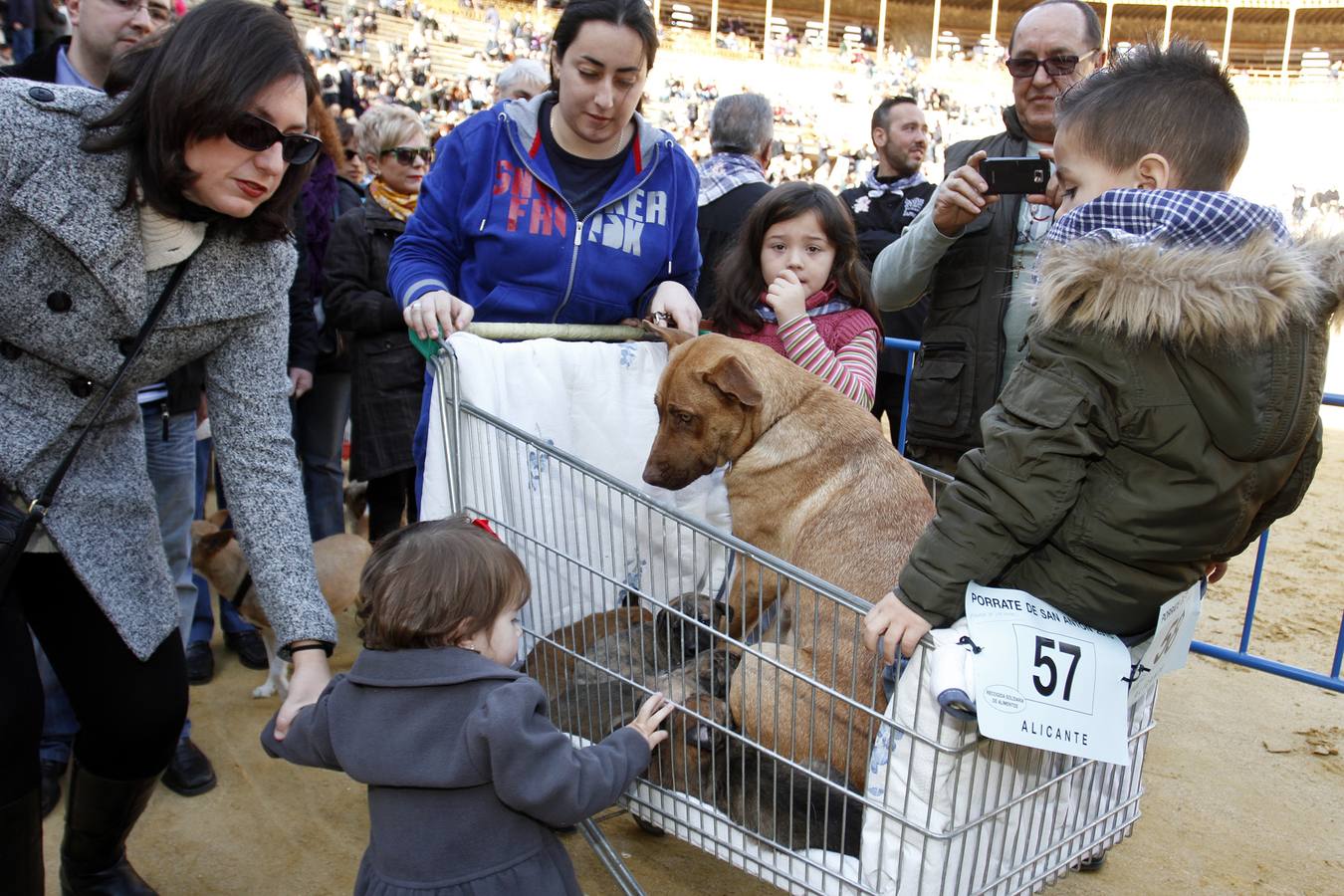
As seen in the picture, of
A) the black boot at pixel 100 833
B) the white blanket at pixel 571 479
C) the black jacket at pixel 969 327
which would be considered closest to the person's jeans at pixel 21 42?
the white blanket at pixel 571 479

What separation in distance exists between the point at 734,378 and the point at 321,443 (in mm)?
3420

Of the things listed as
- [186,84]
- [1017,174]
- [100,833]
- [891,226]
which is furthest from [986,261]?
[100,833]

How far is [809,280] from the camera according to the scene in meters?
3.61

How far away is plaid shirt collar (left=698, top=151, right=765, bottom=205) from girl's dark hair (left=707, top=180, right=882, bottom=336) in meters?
1.86

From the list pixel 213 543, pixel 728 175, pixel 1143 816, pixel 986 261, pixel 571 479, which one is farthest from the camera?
pixel 728 175

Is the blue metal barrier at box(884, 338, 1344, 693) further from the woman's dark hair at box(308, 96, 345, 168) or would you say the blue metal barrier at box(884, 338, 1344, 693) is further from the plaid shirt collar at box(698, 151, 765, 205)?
the woman's dark hair at box(308, 96, 345, 168)

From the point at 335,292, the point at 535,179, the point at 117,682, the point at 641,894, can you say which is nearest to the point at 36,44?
the point at 335,292

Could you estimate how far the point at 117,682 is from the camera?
2.41m

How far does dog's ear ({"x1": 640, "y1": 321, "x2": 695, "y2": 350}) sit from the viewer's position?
A: 3150 mm

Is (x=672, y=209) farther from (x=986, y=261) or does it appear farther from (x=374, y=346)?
(x=374, y=346)

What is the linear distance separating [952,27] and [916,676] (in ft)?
197

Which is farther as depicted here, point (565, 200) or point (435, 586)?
point (565, 200)

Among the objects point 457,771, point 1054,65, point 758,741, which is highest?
point 1054,65

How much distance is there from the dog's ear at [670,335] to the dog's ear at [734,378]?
11.3 inches
